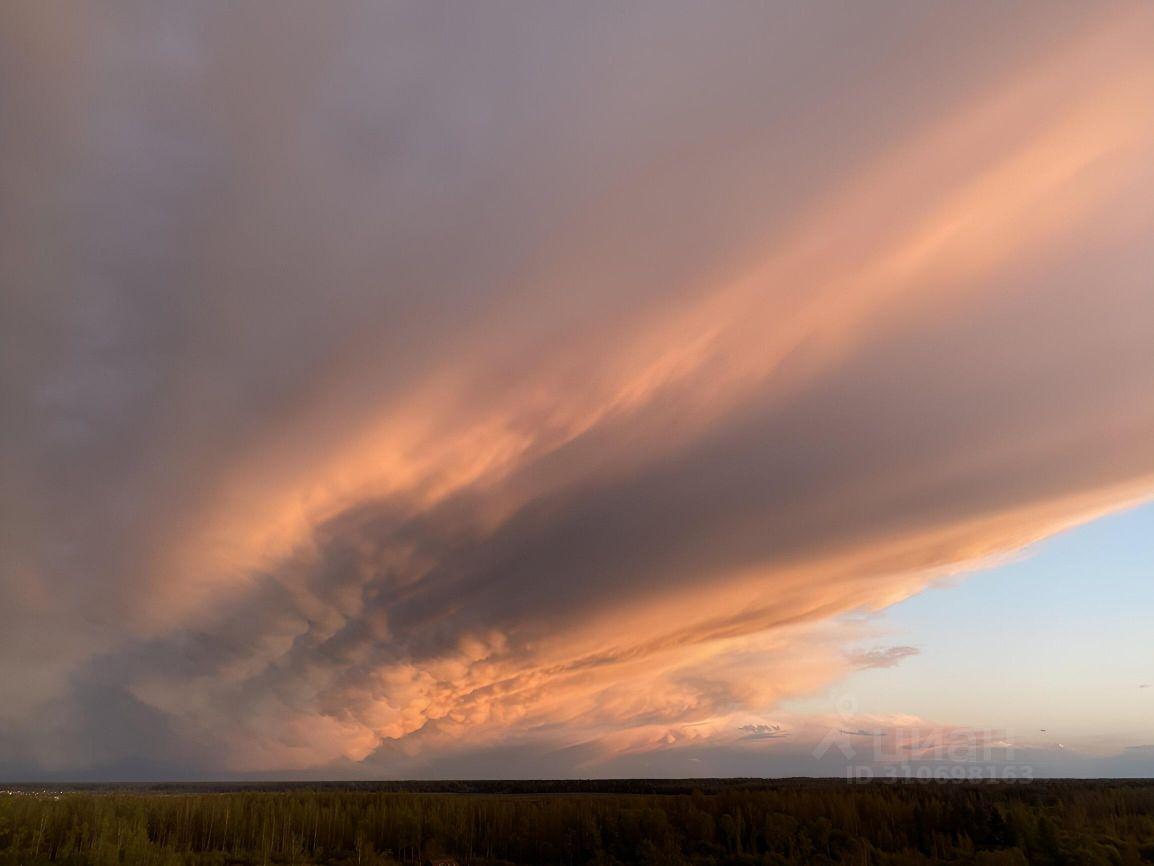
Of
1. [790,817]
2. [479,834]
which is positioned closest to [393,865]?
[479,834]

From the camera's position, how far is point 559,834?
3981 cm

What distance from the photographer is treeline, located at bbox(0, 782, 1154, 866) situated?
31.5m

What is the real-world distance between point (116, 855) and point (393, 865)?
1134 centimetres

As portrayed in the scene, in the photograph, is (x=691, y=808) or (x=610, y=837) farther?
(x=691, y=808)

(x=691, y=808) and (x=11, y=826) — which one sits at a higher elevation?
(x=11, y=826)

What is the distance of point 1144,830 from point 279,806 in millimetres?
46379

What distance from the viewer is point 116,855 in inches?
1116

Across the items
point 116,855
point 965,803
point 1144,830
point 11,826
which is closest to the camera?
point 116,855

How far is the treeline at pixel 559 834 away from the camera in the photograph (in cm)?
3152

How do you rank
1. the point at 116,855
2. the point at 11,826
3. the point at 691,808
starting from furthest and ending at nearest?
the point at 691,808 < the point at 11,826 < the point at 116,855

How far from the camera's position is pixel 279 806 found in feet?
155

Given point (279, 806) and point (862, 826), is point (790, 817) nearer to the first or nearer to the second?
point (862, 826)

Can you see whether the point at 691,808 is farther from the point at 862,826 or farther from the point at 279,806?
the point at 279,806

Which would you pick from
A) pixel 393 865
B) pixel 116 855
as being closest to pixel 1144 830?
pixel 393 865
